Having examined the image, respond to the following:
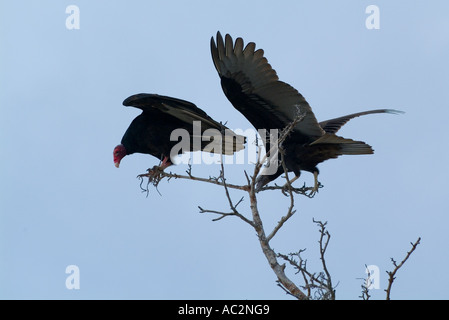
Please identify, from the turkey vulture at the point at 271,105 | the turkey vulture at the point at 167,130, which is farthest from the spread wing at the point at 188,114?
the turkey vulture at the point at 271,105

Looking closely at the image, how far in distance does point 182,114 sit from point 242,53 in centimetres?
75

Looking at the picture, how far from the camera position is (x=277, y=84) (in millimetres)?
5398

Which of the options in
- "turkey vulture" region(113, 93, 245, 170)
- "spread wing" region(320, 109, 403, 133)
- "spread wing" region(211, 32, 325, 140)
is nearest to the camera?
"spread wing" region(211, 32, 325, 140)

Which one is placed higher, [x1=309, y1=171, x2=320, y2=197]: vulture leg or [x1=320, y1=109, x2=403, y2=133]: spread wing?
[x1=320, y1=109, x2=403, y2=133]: spread wing

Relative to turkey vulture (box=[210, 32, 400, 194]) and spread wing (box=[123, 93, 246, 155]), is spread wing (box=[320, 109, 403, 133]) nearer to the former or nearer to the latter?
turkey vulture (box=[210, 32, 400, 194])

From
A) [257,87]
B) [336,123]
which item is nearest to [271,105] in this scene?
[257,87]

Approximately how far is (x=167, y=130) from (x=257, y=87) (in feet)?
3.37

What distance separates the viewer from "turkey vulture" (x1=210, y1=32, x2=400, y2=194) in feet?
17.8

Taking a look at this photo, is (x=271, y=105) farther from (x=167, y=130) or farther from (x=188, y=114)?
(x=167, y=130)

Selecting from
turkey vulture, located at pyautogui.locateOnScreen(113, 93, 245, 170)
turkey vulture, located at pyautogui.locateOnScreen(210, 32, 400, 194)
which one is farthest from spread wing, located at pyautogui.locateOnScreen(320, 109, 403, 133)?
turkey vulture, located at pyautogui.locateOnScreen(113, 93, 245, 170)

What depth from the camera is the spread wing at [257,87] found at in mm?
5410

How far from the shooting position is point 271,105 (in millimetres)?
5527
